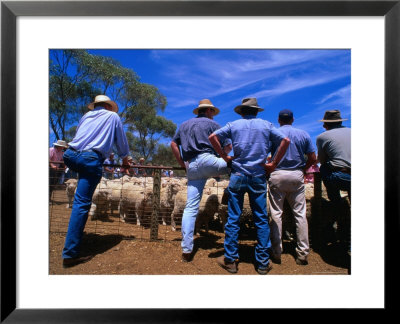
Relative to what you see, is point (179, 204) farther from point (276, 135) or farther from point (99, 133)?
point (276, 135)

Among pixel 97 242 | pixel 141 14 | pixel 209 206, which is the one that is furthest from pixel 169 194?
pixel 141 14

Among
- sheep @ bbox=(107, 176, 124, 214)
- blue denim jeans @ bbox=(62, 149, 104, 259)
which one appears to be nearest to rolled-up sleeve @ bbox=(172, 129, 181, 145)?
blue denim jeans @ bbox=(62, 149, 104, 259)

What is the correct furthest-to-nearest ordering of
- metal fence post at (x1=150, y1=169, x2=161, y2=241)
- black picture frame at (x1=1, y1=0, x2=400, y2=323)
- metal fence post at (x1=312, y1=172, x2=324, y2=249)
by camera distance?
metal fence post at (x1=150, y1=169, x2=161, y2=241), metal fence post at (x1=312, y1=172, x2=324, y2=249), black picture frame at (x1=1, y1=0, x2=400, y2=323)

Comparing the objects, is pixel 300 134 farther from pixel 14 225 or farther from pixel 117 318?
pixel 14 225

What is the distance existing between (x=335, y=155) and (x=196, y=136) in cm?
184

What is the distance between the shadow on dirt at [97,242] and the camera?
253cm

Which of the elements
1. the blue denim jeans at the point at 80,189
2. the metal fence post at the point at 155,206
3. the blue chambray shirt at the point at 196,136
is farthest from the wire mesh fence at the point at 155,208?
the blue chambray shirt at the point at 196,136

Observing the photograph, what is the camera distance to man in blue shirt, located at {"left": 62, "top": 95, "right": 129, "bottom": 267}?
92.4 inches

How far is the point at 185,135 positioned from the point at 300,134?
5.07 feet

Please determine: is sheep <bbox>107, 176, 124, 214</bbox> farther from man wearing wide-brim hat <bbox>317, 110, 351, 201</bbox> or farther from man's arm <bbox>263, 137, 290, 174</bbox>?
man wearing wide-brim hat <bbox>317, 110, 351, 201</bbox>

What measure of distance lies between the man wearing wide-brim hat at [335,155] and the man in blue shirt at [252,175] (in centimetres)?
75

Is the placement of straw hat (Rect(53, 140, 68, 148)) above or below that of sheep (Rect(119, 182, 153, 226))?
above

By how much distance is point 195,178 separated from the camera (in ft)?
8.35

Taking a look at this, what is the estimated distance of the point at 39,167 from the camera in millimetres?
2047
